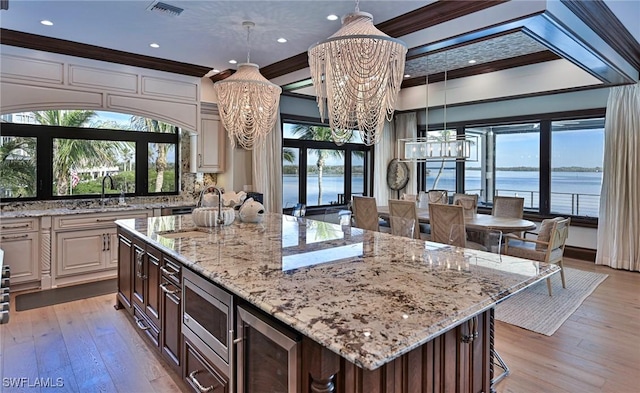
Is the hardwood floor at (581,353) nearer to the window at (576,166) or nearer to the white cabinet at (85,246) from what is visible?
the window at (576,166)

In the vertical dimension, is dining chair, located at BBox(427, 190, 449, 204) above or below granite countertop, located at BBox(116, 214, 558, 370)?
above

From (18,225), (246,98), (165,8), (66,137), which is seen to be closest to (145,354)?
(246,98)

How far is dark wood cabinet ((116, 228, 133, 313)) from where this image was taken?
10.7ft


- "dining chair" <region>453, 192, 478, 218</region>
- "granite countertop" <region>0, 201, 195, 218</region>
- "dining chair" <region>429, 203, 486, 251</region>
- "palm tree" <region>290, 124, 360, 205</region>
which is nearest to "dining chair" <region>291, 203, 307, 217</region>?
"palm tree" <region>290, 124, 360, 205</region>

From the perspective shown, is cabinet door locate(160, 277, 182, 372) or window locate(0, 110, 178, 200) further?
window locate(0, 110, 178, 200)

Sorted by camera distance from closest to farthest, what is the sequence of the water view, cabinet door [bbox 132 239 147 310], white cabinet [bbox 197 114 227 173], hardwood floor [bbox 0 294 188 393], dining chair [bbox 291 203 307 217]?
hardwood floor [bbox 0 294 188 393]
cabinet door [bbox 132 239 147 310]
white cabinet [bbox 197 114 227 173]
the water view
dining chair [bbox 291 203 307 217]

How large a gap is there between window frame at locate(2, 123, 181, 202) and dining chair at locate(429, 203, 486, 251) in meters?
4.12

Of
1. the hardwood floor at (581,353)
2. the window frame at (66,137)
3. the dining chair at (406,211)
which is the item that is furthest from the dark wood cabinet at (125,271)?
the dining chair at (406,211)

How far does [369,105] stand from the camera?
275 centimetres

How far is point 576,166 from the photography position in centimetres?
622

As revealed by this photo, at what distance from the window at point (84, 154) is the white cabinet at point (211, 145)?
1.50ft

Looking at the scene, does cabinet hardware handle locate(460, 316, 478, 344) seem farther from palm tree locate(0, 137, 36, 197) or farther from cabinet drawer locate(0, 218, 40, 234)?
palm tree locate(0, 137, 36, 197)

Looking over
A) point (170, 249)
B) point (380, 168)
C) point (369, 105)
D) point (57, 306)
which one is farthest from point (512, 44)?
point (57, 306)

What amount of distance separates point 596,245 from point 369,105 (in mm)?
5385
